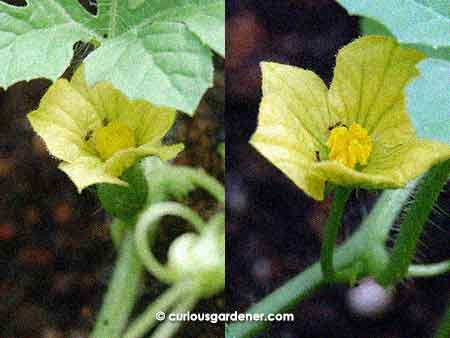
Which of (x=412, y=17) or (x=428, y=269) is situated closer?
(x=412, y=17)

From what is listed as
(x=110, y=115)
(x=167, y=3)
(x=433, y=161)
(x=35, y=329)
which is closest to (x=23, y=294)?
(x=35, y=329)

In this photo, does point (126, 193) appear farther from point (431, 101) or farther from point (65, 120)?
point (431, 101)

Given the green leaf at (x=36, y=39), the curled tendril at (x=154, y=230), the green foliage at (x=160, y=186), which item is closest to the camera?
the green leaf at (x=36, y=39)

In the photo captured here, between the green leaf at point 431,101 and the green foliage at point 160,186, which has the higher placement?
the green leaf at point 431,101

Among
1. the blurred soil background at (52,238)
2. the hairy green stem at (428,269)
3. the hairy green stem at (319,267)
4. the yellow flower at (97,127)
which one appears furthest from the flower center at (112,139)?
the hairy green stem at (428,269)

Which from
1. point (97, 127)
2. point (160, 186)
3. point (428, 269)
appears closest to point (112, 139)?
point (97, 127)

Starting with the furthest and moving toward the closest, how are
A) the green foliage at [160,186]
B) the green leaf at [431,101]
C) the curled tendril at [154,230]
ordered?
the curled tendril at [154,230] < the green foliage at [160,186] < the green leaf at [431,101]

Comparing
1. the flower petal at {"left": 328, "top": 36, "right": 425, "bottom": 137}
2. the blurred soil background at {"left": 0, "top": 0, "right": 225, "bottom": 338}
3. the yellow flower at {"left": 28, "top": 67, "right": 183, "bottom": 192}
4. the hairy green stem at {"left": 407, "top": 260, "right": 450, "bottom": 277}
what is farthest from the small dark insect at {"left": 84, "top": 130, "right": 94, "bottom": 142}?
the hairy green stem at {"left": 407, "top": 260, "right": 450, "bottom": 277}

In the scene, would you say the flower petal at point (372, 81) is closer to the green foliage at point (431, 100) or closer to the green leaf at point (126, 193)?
the green foliage at point (431, 100)
